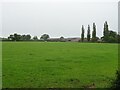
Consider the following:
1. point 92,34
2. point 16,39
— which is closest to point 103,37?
point 92,34

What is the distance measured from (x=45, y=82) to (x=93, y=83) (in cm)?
225

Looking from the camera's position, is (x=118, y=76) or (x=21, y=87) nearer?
(x=118, y=76)

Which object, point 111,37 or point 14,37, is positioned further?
point 14,37

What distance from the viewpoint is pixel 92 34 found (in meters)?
121

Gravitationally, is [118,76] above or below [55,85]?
above

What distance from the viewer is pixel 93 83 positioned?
13.6m

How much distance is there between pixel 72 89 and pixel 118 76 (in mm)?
3301

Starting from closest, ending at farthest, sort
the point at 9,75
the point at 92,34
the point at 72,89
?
the point at 72,89 → the point at 9,75 → the point at 92,34

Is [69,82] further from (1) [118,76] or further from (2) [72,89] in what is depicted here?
(1) [118,76]

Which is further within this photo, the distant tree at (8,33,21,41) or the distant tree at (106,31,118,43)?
the distant tree at (8,33,21,41)

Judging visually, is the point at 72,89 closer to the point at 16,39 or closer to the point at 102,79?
the point at 102,79

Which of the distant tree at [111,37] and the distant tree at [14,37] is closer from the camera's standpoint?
the distant tree at [111,37]

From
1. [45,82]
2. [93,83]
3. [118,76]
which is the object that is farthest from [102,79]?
[118,76]

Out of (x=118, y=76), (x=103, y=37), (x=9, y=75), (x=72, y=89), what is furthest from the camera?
(x=103, y=37)
